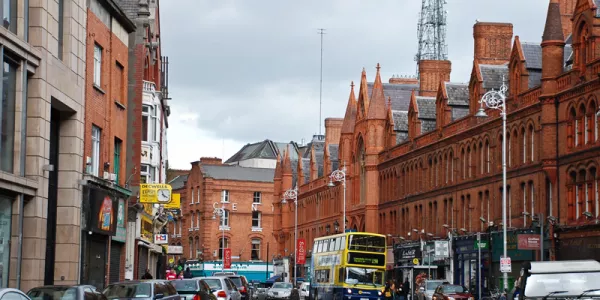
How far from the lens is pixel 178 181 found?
472 feet

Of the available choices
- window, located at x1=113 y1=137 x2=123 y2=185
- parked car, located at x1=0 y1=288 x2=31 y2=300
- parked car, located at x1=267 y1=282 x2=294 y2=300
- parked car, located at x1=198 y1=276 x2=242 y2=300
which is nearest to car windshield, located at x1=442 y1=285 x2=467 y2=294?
parked car, located at x1=198 y1=276 x2=242 y2=300

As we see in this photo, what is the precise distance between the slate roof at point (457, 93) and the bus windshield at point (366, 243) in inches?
699

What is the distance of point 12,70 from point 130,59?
63.2 feet

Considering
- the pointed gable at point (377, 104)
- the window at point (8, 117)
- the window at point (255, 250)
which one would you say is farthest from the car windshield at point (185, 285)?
the window at point (255, 250)

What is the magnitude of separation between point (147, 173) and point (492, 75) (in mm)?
21183

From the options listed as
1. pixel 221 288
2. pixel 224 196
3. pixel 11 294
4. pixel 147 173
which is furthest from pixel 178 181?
pixel 11 294

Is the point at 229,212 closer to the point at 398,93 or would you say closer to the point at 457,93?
the point at 398,93

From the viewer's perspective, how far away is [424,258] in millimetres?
69188

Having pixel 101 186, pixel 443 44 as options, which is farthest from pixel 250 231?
pixel 101 186

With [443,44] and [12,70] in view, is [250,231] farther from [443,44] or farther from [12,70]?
[12,70]

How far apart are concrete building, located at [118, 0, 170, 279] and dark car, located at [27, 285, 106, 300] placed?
76.2 ft

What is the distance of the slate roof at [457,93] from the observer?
67812mm

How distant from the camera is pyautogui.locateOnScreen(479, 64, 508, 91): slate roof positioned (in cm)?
6138

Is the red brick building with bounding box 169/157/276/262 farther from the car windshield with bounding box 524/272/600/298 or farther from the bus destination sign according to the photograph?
the car windshield with bounding box 524/272/600/298
